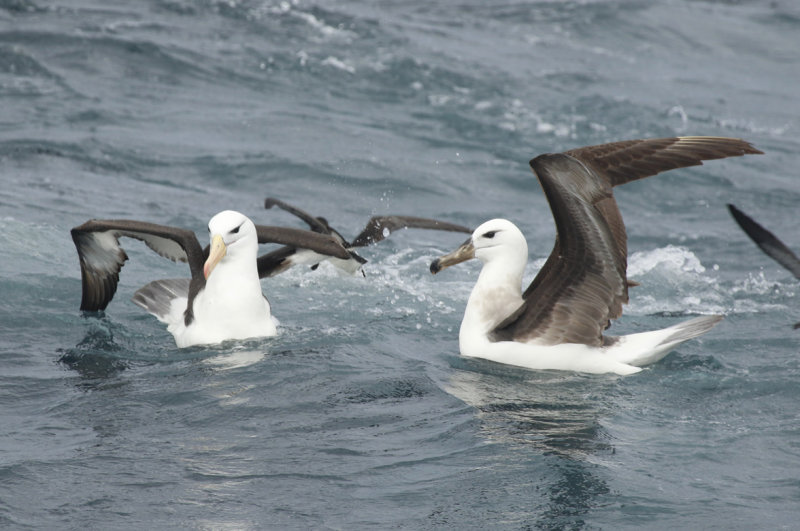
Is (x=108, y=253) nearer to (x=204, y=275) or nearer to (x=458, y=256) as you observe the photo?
(x=204, y=275)

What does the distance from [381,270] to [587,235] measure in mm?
3738

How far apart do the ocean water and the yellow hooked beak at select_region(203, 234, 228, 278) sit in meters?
0.68

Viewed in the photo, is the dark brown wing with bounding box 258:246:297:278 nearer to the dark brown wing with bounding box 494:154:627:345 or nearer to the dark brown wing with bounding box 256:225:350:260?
the dark brown wing with bounding box 256:225:350:260

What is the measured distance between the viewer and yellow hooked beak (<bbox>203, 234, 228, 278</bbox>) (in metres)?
7.81

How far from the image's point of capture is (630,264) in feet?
36.9

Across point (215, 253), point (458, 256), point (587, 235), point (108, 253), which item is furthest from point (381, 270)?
point (587, 235)

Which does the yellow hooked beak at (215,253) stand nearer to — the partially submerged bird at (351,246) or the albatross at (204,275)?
the albatross at (204,275)

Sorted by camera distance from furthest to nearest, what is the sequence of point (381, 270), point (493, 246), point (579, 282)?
1. point (381, 270)
2. point (493, 246)
3. point (579, 282)

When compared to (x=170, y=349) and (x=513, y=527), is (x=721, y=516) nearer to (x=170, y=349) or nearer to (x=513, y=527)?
(x=513, y=527)

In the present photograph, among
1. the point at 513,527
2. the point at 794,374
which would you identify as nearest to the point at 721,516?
the point at 513,527

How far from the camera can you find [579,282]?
7.89 metres

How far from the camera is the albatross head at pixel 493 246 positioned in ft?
27.0

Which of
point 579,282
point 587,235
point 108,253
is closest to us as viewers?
point 587,235

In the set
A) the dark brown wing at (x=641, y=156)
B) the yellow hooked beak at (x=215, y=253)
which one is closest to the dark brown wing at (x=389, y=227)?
the yellow hooked beak at (x=215, y=253)
